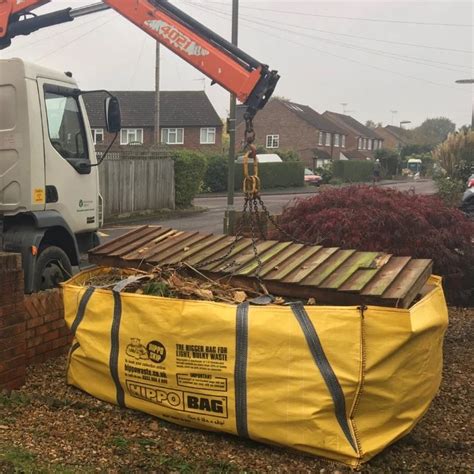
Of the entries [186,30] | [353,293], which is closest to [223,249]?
[353,293]

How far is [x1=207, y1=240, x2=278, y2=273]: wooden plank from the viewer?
159 inches

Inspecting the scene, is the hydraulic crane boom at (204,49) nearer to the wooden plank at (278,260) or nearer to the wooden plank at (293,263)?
the wooden plank at (278,260)

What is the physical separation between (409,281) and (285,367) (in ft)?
3.20

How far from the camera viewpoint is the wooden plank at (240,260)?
4047mm

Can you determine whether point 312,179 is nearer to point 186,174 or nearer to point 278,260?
point 186,174

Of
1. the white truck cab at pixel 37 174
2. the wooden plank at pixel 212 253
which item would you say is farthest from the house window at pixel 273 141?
the wooden plank at pixel 212 253

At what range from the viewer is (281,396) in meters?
3.13

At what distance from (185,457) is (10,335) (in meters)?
1.47

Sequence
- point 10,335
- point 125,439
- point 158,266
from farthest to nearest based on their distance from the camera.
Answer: point 158,266
point 10,335
point 125,439

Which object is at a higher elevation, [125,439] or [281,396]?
[281,396]

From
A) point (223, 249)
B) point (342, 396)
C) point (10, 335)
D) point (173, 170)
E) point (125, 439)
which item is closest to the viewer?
point (342, 396)

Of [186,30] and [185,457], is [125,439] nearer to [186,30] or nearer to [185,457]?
[185,457]

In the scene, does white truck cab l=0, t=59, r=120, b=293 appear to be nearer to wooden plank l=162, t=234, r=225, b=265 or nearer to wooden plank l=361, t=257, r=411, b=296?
wooden plank l=162, t=234, r=225, b=265

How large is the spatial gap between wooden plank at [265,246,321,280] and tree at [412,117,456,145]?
106 meters
